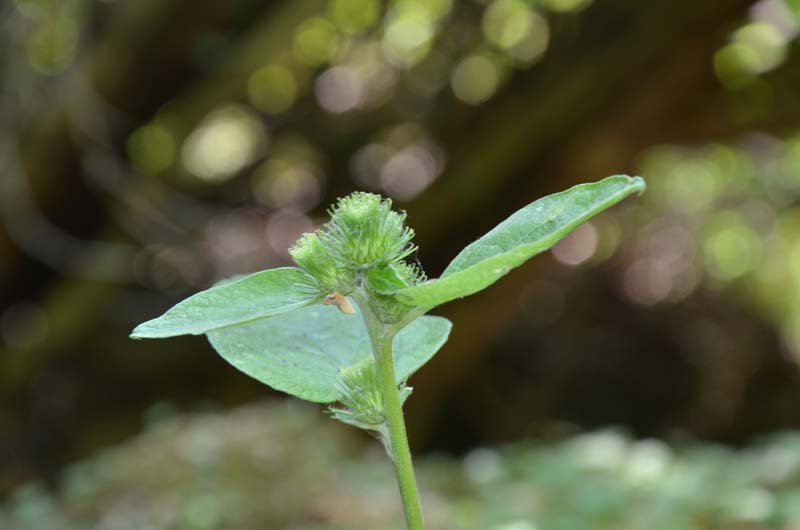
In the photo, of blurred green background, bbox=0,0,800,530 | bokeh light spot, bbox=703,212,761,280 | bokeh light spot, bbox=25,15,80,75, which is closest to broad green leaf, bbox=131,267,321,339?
blurred green background, bbox=0,0,800,530

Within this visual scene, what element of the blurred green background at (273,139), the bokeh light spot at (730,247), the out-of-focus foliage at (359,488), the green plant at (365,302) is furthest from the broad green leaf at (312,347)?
the bokeh light spot at (730,247)

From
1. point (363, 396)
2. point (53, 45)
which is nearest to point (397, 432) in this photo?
point (363, 396)

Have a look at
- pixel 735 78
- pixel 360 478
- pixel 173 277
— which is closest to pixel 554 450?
pixel 360 478

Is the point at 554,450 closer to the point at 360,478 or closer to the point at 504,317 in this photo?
the point at 360,478

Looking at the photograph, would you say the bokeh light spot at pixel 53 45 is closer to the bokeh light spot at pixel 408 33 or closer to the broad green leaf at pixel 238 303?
the bokeh light spot at pixel 408 33

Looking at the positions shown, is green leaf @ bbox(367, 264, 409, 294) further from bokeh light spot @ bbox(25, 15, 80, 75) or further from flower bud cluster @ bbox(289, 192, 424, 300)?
bokeh light spot @ bbox(25, 15, 80, 75)

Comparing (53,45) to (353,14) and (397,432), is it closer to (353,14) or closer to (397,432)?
(353,14)

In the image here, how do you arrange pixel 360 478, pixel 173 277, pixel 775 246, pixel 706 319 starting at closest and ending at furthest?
pixel 360 478 < pixel 173 277 < pixel 706 319 < pixel 775 246
